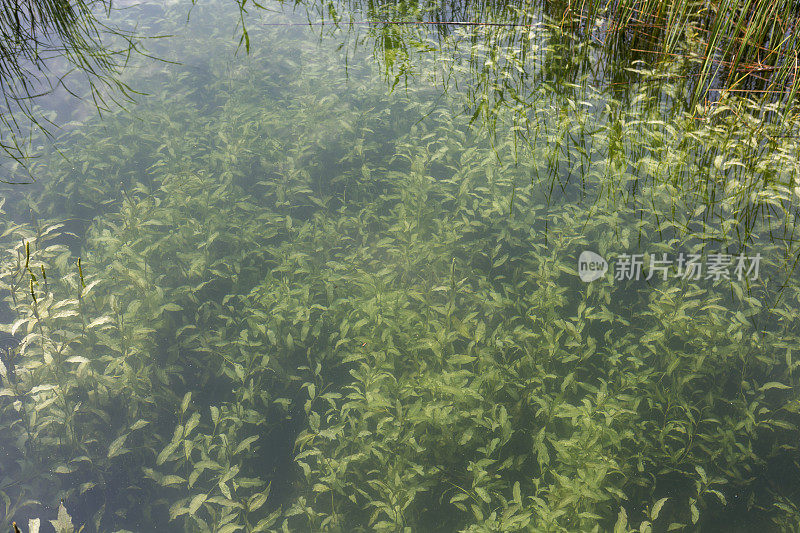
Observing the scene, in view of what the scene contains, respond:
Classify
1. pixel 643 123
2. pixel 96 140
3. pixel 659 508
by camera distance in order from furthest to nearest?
pixel 96 140 < pixel 643 123 < pixel 659 508

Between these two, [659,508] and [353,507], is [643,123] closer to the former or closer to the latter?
[659,508]

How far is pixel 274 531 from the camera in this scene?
84.3 inches

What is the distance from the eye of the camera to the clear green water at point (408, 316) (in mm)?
2271

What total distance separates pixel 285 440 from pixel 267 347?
527 mm

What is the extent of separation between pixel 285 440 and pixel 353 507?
45 cm

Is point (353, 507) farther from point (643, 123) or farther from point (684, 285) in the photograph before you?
point (643, 123)

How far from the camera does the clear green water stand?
7.45 feet

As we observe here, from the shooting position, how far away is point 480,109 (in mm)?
4082

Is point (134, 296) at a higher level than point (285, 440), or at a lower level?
higher

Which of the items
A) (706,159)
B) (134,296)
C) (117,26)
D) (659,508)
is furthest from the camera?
(117,26)

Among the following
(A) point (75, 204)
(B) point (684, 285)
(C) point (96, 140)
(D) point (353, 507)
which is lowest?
(D) point (353, 507)

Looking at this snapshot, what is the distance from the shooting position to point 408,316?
282cm

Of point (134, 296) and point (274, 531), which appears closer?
point (274, 531)

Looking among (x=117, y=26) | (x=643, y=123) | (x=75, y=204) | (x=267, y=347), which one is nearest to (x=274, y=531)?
(x=267, y=347)
